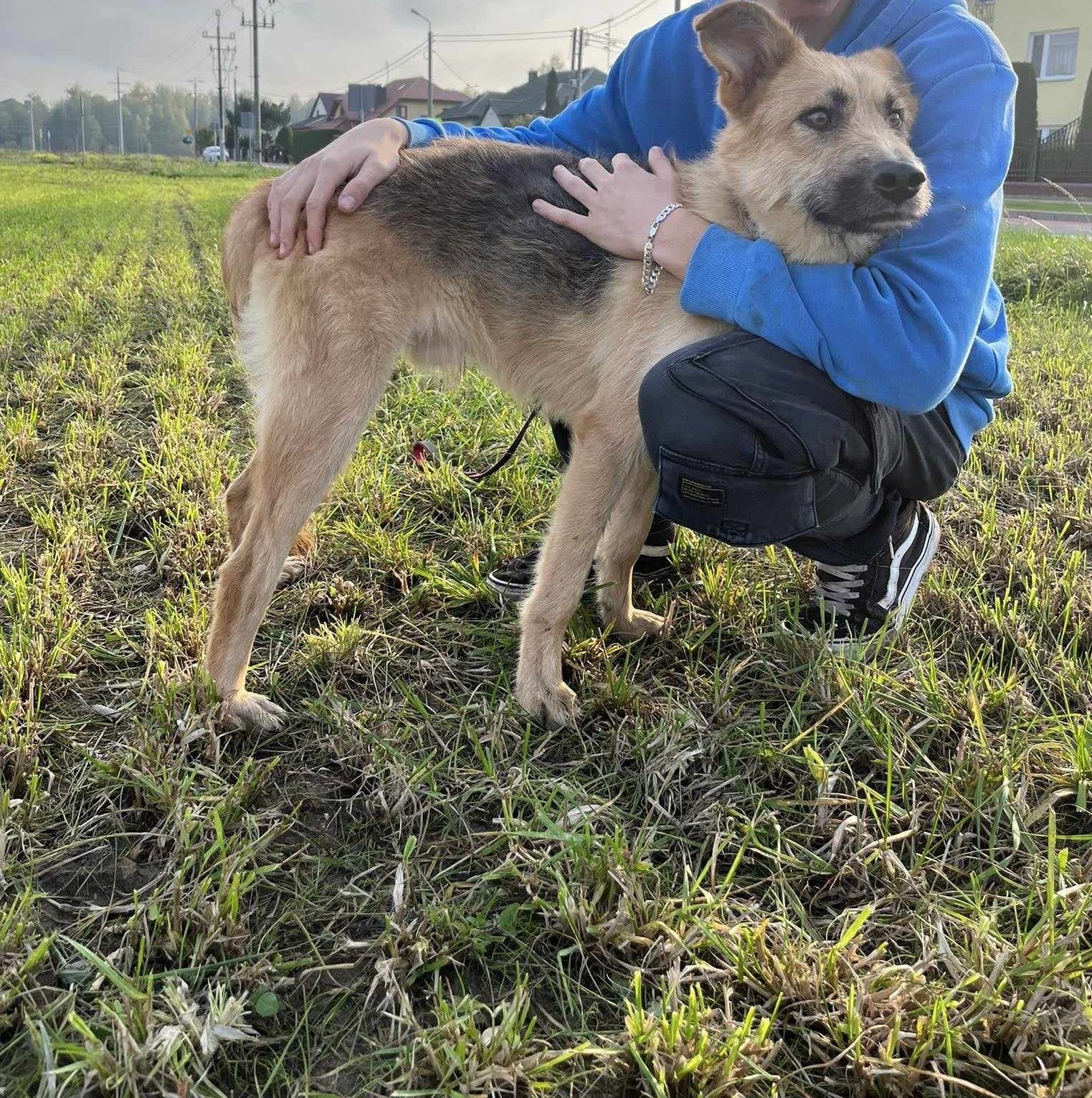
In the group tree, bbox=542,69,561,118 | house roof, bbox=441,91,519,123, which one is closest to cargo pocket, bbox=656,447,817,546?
tree, bbox=542,69,561,118

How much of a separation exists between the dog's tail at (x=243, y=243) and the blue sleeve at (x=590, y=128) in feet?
2.32

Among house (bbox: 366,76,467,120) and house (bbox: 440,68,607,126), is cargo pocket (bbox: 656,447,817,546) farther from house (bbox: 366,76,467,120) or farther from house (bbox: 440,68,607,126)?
house (bbox: 366,76,467,120)

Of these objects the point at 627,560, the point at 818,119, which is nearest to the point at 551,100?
the point at 818,119

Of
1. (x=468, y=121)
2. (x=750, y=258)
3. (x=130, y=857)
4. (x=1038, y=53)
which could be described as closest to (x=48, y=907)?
(x=130, y=857)

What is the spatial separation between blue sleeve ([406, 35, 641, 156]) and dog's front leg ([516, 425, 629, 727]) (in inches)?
50.1

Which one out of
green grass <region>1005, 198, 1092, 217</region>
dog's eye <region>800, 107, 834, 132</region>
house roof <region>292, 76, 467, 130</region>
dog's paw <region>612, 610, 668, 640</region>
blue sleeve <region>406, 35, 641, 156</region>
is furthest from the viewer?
house roof <region>292, 76, 467, 130</region>

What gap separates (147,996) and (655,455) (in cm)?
148

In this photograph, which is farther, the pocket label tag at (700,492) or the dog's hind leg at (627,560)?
the dog's hind leg at (627,560)

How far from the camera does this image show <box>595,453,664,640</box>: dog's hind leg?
2445 millimetres

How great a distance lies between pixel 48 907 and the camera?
1.49 meters

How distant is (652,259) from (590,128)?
Result: 0.97 meters

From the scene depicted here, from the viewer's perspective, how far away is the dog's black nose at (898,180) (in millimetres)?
1838

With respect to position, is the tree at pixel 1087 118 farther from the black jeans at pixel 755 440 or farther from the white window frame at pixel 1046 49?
the black jeans at pixel 755 440

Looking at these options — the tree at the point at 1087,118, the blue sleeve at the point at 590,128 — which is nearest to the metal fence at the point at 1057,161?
the tree at the point at 1087,118
